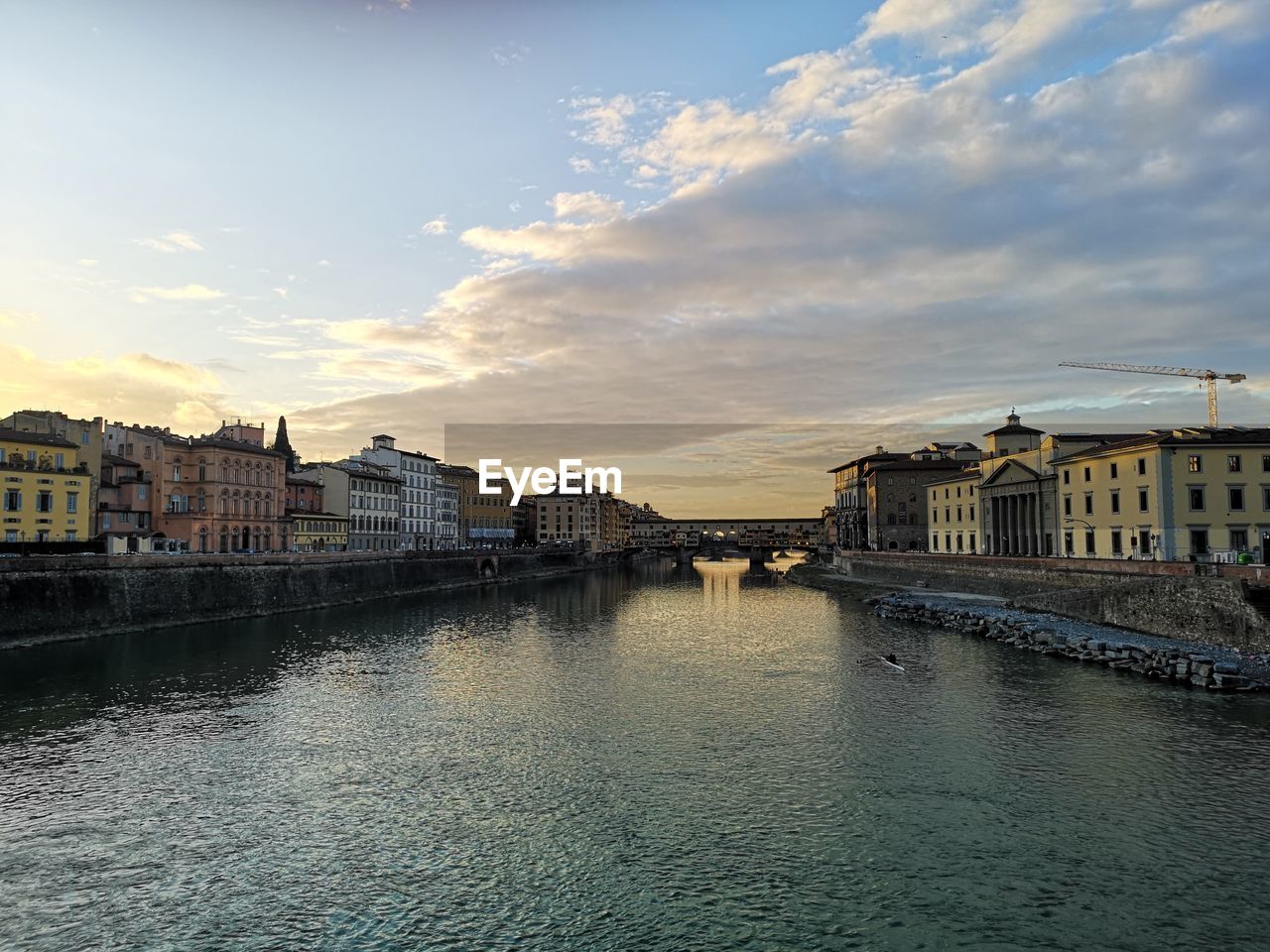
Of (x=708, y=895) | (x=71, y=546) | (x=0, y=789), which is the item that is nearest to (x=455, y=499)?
(x=71, y=546)

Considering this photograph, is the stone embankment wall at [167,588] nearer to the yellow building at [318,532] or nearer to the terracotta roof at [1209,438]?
the yellow building at [318,532]

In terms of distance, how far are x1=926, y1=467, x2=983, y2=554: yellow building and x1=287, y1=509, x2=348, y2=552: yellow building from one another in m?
77.7

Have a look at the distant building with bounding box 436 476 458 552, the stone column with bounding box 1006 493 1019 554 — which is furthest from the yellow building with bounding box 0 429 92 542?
the stone column with bounding box 1006 493 1019 554

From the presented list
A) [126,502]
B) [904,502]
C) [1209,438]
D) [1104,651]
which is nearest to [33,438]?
[126,502]

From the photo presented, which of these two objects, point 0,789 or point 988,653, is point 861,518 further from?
point 0,789

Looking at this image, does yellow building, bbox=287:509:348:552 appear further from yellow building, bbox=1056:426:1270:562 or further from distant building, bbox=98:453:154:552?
yellow building, bbox=1056:426:1270:562

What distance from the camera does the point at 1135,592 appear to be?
48.1m

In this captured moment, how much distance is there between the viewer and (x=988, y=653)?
45.4 metres

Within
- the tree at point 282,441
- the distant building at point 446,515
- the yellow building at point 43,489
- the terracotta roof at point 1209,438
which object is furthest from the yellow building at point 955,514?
the tree at point 282,441

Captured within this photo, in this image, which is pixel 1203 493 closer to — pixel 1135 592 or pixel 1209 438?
pixel 1209 438

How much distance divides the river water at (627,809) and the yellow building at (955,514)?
5827 cm

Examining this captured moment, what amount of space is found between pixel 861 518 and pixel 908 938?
431 ft

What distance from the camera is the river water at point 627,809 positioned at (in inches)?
623

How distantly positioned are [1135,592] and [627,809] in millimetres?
41289
